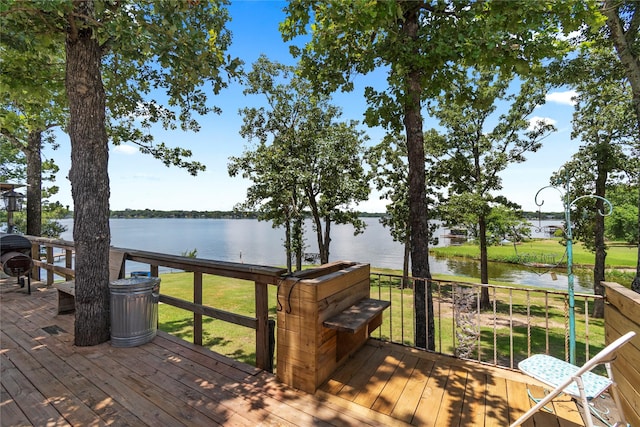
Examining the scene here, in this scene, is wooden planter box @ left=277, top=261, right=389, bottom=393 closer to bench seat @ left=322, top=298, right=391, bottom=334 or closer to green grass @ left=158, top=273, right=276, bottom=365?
bench seat @ left=322, top=298, right=391, bottom=334

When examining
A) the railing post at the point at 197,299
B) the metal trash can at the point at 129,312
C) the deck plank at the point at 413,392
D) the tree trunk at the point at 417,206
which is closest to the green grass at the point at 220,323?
the railing post at the point at 197,299

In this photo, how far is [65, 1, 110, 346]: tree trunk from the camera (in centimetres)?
338

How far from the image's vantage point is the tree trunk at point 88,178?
3.38m

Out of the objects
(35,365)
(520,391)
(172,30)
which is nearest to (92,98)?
(172,30)

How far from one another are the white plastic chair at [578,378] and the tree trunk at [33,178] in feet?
42.7

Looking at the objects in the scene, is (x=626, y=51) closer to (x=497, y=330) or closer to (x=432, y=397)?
(x=432, y=397)

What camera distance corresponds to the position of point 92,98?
3.43 meters

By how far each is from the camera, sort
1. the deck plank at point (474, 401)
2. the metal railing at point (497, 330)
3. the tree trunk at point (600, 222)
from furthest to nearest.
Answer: the tree trunk at point (600, 222), the metal railing at point (497, 330), the deck plank at point (474, 401)

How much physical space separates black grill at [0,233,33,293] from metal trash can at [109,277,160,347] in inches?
152

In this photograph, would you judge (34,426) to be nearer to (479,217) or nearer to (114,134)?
(114,134)

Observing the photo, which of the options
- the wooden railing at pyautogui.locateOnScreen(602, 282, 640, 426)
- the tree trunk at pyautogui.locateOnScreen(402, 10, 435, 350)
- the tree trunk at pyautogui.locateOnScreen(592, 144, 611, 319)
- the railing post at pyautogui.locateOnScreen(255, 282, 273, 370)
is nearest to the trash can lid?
the railing post at pyautogui.locateOnScreen(255, 282, 273, 370)

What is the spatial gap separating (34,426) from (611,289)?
453cm

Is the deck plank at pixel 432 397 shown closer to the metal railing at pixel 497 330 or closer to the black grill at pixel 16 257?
the metal railing at pixel 497 330

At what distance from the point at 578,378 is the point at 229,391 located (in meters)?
2.60
